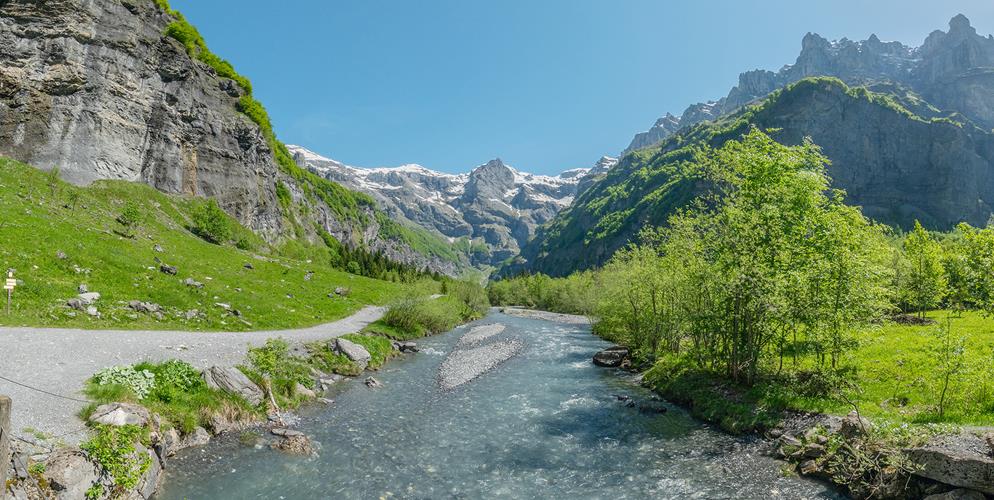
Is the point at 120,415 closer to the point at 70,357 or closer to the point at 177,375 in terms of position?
the point at 177,375

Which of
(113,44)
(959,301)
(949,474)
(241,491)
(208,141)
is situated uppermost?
(113,44)

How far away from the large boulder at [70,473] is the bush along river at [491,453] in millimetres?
3130

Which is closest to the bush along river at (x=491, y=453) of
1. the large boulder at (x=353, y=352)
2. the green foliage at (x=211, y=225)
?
the large boulder at (x=353, y=352)

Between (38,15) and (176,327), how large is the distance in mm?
63944

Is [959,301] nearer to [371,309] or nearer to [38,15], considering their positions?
[371,309]

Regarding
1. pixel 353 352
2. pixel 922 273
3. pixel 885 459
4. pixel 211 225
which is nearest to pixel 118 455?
pixel 353 352

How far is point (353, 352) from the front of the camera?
3897 centimetres

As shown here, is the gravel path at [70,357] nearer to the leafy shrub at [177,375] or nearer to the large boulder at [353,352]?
the leafy shrub at [177,375]

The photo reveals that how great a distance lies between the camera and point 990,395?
20281 mm

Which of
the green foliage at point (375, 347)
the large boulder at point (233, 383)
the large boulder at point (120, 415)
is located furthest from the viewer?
the green foliage at point (375, 347)

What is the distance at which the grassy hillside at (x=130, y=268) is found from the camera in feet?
98.2

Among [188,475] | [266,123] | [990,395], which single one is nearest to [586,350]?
[990,395]

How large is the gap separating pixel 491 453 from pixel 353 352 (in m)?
20.6

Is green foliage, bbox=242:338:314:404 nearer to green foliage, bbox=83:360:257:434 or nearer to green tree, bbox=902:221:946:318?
green foliage, bbox=83:360:257:434
